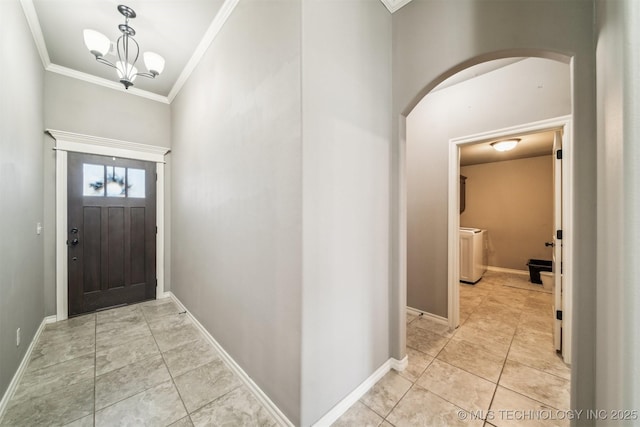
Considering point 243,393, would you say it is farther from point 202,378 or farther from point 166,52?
point 166,52

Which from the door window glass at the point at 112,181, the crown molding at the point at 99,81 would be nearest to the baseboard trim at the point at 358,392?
the door window glass at the point at 112,181

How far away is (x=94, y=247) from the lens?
3.10m

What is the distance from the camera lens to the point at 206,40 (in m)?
2.37

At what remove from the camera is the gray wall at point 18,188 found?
1622 millimetres

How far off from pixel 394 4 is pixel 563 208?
2.39m

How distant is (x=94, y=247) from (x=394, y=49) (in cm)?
433

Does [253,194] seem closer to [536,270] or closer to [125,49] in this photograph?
[125,49]

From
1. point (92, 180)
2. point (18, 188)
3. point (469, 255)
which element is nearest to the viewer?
point (18, 188)

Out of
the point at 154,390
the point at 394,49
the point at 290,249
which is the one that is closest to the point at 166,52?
the point at 394,49

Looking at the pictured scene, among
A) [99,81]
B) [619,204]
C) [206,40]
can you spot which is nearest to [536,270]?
[619,204]

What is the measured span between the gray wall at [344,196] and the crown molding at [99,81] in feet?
11.1

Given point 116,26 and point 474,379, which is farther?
Answer: point 116,26

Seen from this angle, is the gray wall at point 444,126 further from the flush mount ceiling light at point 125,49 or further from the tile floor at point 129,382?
the flush mount ceiling light at point 125,49

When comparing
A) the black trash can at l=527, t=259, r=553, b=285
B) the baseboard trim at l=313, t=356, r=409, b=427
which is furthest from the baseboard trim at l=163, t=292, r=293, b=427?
the black trash can at l=527, t=259, r=553, b=285
